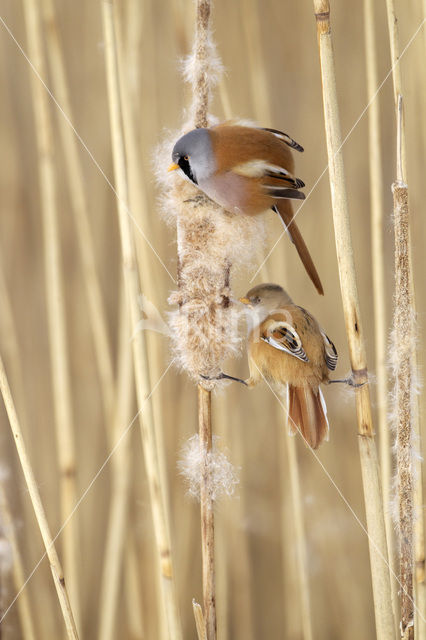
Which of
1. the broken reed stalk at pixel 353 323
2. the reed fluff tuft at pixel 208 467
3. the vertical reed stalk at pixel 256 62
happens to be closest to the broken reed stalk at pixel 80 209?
the reed fluff tuft at pixel 208 467

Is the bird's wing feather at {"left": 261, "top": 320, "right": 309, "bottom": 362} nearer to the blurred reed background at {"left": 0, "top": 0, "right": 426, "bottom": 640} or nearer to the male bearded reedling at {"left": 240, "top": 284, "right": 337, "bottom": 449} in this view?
the male bearded reedling at {"left": 240, "top": 284, "right": 337, "bottom": 449}

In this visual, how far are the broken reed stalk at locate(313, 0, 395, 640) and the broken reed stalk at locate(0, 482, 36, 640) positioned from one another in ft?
1.61

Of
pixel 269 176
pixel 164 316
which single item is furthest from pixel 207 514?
pixel 269 176

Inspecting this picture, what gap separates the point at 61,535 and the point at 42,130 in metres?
0.57

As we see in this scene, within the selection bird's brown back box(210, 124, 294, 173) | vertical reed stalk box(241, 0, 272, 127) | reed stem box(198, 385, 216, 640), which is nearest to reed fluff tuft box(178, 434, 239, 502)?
reed stem box(198, 385, 216, 640)

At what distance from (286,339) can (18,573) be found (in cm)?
54

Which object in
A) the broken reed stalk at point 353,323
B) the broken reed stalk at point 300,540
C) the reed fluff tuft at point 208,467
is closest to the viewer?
the broken reed stalk at point 353,323

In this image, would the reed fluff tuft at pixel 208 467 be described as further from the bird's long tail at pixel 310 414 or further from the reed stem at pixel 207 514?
the bird's long tail at pixel 310 414

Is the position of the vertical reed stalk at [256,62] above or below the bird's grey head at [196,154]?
above

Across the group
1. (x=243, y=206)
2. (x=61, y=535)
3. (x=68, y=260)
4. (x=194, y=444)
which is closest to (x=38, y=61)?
(x=68, y=260)

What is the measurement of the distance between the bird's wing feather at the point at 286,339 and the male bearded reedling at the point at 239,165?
128 millimetres

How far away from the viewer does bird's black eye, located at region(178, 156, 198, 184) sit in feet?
1.91

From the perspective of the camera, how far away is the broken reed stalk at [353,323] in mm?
554

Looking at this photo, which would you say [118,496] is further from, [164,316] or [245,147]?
[245,147]
